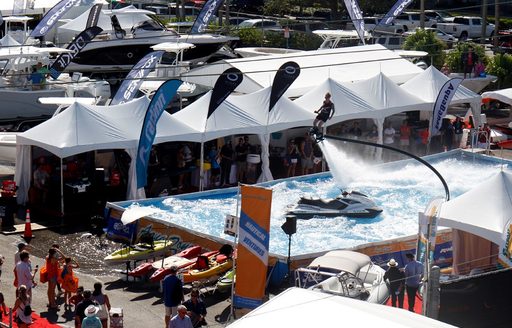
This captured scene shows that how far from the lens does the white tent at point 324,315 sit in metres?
12.5

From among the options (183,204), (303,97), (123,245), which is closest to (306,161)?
(303,97)

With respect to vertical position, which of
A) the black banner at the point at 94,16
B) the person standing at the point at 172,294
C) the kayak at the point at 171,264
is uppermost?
the black banner at the point at 94,16

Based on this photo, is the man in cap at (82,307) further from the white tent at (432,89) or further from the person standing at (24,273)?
the white tent at (432,89)

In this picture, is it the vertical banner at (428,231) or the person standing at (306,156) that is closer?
Answer: the vertical banner at (428,231)

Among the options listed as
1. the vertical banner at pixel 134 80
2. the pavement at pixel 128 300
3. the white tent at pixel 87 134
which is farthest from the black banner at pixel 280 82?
the pavement at pixel 128 300

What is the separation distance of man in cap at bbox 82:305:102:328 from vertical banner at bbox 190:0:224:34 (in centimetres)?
2431

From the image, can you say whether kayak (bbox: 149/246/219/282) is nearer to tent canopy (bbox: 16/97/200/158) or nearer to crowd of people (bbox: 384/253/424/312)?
crowd of people (bbox: 384/253/424/312)

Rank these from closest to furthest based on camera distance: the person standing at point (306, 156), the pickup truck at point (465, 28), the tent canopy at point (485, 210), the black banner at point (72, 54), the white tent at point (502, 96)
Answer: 1. the tent canopy at point (485, 210)
2. the person standing at point (306, 156)
3. the black banner at point (72, 54)
4. the white tent at point (502, 96)
5. the pickup truck at point (465, 28)

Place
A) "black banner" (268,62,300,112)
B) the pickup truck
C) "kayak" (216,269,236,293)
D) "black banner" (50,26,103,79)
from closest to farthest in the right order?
1. "kayak" (216,269,236,293)
2. "black banner" (268,62,300,112)
3. "black banner" (50,26,103,79)
4. the pickup truck

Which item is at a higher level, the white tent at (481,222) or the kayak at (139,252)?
the white tent at (481,222)

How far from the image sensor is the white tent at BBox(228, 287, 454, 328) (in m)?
12.5

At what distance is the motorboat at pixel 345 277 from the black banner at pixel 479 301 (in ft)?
6.30

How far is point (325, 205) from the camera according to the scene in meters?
24.9

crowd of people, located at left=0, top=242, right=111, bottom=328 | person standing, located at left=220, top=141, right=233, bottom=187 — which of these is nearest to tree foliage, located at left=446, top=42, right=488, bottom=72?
person standing, located at left=220, top=141, right=233, bottom=187
